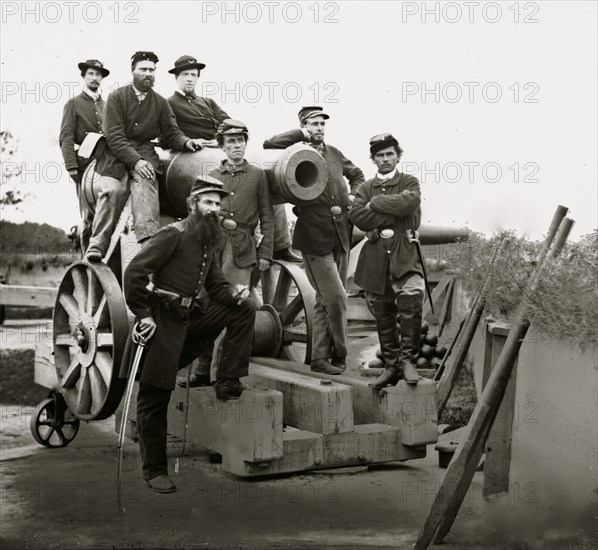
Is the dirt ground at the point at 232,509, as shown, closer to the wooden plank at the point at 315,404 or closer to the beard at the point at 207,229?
the wooden plank at the point at 315,404

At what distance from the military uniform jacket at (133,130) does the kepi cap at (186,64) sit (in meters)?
0.72

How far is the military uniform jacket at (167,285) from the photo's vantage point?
561cm

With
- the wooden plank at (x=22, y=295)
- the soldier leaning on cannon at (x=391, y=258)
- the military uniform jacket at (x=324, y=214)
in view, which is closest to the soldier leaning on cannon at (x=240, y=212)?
the military uniform jacket at (x=324, y=214)

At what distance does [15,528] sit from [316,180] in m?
2.95

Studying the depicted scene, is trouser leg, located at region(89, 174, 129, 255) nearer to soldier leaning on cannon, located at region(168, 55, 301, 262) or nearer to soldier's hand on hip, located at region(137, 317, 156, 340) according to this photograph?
soldier leaning on cannon, located at region(168, 55, 301, 262)

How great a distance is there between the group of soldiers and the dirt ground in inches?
16.0

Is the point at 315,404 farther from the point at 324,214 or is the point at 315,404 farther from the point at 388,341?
the point at 324,214

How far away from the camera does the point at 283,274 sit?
8.10 m

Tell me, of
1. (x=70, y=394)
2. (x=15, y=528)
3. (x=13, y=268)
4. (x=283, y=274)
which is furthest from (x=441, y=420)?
(x=13, y=268)

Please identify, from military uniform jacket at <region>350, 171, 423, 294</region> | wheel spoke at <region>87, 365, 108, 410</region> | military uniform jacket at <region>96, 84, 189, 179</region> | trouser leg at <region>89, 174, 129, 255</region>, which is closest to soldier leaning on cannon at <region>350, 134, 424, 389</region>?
military uniform jacket at <region>350, 171, 423, 294</region>

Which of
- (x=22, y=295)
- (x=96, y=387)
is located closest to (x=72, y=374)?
(x=96, y=387)

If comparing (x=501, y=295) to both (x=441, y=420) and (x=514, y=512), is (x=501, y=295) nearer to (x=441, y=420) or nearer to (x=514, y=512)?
(x=514, y=512)

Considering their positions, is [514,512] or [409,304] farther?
[409,304]

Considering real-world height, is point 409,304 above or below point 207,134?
below
